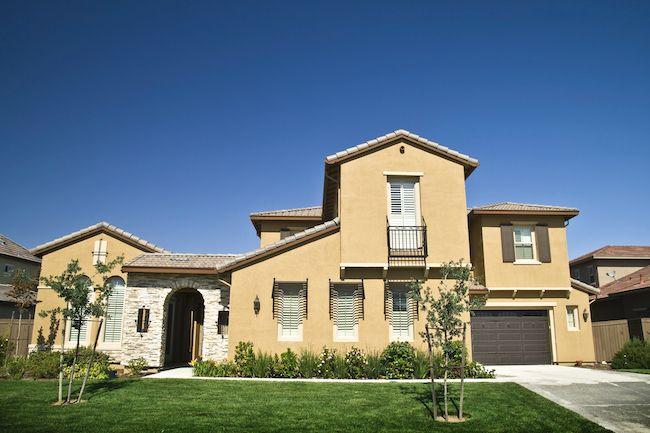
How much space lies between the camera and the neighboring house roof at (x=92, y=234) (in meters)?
20.1

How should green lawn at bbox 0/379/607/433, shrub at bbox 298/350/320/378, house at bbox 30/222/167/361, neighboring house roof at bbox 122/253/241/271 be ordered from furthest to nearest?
house at bbox 30/222/167/361, neighboring house roof at bbox 122/253/241/271, shrub at bbox 298/350/320/378, green lawn at bbox 0/379/607/433

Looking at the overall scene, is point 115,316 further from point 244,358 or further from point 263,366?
point 263,366

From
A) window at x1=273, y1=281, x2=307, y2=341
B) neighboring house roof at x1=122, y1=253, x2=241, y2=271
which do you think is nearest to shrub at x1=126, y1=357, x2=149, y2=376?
neighboring house roof at x1=122, y1=253, x2=241, y2=271

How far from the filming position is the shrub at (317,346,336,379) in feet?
48.5

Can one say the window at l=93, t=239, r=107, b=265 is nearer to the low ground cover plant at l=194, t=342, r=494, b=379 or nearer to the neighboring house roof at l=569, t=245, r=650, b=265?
the low ground cover plant at l=194, t=342, r=494, b=379

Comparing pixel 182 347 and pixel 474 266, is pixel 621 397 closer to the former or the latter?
pixel 474 266

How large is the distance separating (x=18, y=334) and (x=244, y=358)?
10.1 meters

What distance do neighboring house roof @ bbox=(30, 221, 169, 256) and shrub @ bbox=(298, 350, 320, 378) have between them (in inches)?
364

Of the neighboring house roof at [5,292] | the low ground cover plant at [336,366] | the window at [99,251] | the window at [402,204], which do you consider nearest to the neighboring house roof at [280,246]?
the window at [402,204]

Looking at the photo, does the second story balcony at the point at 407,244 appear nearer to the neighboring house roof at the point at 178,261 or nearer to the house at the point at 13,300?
the neighboring house roof at the point at 178,261

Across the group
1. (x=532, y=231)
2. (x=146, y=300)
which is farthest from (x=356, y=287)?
(x=532, y=231)

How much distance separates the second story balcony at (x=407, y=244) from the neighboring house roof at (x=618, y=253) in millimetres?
19504

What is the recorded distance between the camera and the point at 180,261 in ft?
60.2

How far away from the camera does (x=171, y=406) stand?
1075 centimetres
